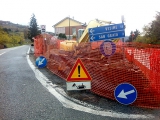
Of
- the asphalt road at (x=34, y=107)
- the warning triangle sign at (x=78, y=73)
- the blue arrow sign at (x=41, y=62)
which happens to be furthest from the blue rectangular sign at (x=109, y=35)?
the blue arrow sign at (x=41, y=62)

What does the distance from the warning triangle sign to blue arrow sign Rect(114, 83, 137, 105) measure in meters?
0.88

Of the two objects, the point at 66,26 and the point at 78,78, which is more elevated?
the point at 66,26

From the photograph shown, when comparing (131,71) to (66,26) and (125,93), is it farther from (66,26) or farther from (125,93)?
(66,26)

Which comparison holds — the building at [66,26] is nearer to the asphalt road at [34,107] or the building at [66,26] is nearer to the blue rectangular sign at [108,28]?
the blue rectangular sign at [108,28]

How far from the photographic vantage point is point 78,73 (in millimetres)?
5074

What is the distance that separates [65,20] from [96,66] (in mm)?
71586

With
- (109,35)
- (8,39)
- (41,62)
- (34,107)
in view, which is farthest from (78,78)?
(8,39)

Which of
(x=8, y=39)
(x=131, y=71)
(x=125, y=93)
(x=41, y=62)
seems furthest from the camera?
(x=8, y=39)

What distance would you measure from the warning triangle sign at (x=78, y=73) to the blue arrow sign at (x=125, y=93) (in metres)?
0.88

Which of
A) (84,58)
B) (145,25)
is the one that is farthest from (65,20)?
(84,58)

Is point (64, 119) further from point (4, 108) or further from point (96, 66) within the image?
point (96, 66)

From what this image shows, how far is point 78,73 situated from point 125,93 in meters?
1.29

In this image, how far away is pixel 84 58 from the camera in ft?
23.2

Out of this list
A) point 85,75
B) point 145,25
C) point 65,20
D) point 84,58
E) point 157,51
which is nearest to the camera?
point 157,51
